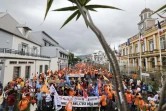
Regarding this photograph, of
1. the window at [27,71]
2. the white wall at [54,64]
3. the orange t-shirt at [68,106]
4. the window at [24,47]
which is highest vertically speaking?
the window at [24,47]

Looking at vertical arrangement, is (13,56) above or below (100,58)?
below

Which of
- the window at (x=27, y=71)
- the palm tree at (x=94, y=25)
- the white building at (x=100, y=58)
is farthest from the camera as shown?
the white building at (x=100, y=58)

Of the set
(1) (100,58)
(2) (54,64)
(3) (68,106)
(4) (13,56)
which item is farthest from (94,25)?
(1) (100,58)

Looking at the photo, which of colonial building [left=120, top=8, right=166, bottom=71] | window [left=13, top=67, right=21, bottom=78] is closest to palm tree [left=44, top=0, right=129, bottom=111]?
window [left=13, top=67, right=21, bottom=78]

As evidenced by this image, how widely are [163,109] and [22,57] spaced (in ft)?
69.1

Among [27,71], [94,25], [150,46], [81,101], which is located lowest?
[81,101]

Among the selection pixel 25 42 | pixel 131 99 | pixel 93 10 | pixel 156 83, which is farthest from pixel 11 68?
pixel 93 10

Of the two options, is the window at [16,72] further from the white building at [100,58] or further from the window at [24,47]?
the white building at [100,58]

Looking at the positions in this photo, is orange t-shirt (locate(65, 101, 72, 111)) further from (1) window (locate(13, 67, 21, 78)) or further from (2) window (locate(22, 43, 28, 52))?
(2) window (locate(22, 43, 28, 52))

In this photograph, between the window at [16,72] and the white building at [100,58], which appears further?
the white building at [100,58]

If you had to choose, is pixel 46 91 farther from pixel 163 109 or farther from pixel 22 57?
pixel 22 57

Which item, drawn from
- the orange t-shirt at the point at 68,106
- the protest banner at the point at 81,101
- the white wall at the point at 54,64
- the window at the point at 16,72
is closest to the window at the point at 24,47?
the window at the point at 16,72

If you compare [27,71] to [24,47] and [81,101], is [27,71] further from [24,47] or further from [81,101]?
[81,101]

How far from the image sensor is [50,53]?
3884cm
